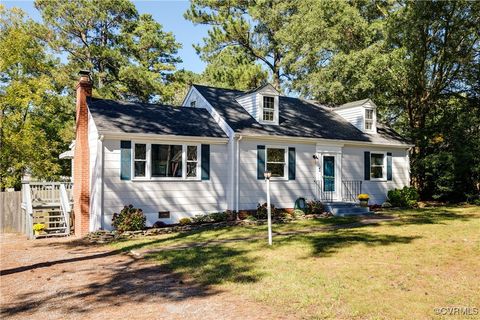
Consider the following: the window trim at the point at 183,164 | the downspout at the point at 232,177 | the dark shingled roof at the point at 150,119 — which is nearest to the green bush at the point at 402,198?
the downspout at the point at 232,177

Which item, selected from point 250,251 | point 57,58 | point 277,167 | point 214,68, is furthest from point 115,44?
point 250,251

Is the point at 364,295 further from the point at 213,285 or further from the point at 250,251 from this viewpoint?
the point at 250,251

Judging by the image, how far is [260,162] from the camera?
56.6ft

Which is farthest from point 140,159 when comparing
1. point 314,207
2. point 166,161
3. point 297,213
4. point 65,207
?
point 314,207

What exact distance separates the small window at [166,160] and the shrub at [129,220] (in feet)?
5.52

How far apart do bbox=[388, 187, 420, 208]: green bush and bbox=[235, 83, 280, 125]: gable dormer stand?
7670 mm

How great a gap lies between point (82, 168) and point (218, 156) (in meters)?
5.44

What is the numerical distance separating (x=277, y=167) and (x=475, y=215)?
8.58 meters

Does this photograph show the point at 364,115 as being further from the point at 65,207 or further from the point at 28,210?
the point at 28,210

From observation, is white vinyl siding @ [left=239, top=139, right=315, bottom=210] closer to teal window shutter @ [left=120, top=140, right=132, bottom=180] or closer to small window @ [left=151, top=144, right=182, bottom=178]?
small window @ [left=151, top=144, right=182, bottom=178]

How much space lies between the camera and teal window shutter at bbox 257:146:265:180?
56.4 ft

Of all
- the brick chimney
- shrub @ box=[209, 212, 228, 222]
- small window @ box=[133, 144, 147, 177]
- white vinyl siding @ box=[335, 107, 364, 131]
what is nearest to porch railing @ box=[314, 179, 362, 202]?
white vinyl siding @ box=[335, 107, 364, 131]

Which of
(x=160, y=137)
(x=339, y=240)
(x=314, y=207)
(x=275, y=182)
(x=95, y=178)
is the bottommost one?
(x=339, y=240)

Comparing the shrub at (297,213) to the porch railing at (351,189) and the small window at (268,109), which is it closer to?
the porch railing at (351,189)
